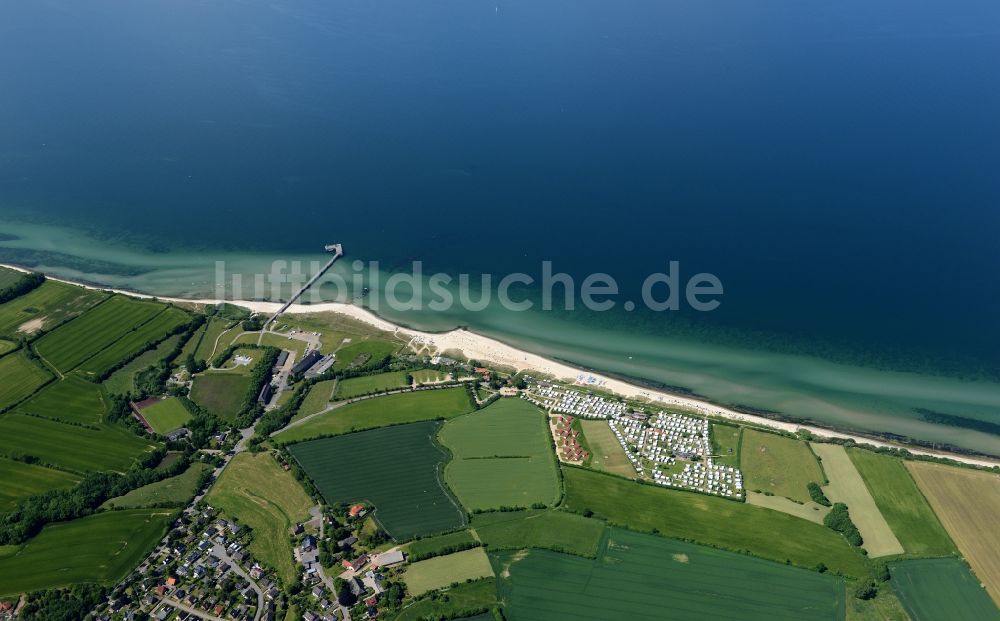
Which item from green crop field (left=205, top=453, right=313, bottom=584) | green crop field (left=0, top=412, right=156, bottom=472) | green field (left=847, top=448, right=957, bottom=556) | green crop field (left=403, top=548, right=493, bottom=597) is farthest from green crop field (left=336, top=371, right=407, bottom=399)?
green field (left=847, top=448, right=957, bottom=556)

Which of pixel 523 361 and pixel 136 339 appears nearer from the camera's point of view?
pixel 523 361

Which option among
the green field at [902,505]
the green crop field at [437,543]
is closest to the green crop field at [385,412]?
the green crop field at [437,543]

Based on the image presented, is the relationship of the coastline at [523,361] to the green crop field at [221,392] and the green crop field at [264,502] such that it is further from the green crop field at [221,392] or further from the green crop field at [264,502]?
the green crop field at [264,502]

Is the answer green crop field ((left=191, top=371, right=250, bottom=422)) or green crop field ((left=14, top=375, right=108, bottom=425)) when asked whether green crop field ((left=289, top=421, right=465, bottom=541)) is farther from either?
green crop field ((left=14, top=375, right=108, bottom=425))

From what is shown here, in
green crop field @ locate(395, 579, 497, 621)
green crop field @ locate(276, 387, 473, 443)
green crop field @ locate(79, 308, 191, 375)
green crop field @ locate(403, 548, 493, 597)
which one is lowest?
green crop field @ locate(395, 579, 497, 621)

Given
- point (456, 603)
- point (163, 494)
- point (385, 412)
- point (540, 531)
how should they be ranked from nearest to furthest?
1. point (456, 603)
2. point (540, 531)
3. point (163, 494)
4. point (385, 412)

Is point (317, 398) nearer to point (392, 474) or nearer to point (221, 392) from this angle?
point (221, 392)

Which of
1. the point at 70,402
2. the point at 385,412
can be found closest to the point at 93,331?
the point at 70,402

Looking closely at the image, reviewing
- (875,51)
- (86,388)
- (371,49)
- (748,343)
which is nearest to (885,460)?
(748,343)
